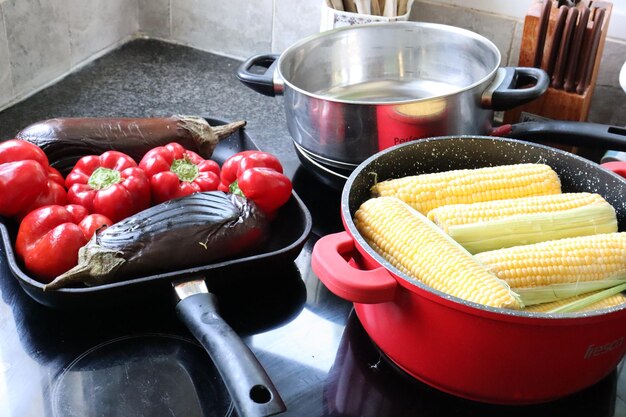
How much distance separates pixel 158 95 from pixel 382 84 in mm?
440

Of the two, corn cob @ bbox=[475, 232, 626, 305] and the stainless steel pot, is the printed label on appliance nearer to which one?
corn cob @ bbox=[475, 232, 626, 305]

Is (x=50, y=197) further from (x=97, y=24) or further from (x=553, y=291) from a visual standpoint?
(x=97, y=24)

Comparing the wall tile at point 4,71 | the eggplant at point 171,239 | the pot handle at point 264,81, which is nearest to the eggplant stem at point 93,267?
the eggplant at point 171,239

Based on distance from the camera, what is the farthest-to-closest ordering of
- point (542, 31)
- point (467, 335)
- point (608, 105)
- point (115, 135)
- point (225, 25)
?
point (225, 25), point (608, 105), point (542, 31), point (115, 135), point (467, 335)

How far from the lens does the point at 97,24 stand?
136 cm

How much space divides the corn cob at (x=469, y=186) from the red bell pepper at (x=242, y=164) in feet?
0.57

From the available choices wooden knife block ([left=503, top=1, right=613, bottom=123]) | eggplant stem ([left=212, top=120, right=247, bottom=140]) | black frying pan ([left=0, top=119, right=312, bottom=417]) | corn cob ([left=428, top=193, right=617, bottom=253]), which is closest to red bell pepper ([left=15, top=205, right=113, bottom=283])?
black frying pan ([left=0, top=119, right=312, bottom=417])

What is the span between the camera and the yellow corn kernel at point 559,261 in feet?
2.02

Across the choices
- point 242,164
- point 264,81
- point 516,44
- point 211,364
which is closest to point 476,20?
point 516,44

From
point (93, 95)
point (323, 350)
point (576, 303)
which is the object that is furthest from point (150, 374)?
point (93, 95)

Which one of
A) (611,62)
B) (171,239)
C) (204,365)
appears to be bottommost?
(204,365)

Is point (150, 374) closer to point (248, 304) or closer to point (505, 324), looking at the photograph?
point (248, 304)

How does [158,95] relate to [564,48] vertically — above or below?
below

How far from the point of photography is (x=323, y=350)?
0.71 metres
